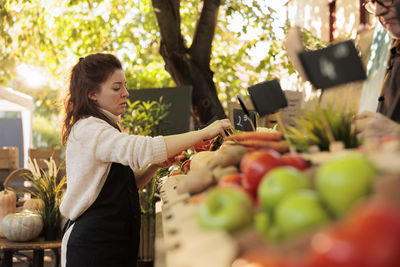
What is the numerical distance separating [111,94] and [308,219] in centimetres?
196

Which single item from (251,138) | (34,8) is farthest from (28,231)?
(34,8)

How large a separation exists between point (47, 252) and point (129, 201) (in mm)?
6353

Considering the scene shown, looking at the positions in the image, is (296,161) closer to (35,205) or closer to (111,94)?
(111,94)

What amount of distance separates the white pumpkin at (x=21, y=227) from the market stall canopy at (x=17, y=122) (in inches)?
229

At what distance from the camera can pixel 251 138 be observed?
1.73m

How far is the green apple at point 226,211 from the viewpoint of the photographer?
948 millimetres

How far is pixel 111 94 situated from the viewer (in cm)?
265

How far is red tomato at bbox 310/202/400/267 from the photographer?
2.14ft

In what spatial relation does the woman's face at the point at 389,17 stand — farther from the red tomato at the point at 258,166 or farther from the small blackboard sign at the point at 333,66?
the red tomato at the point at 258,166

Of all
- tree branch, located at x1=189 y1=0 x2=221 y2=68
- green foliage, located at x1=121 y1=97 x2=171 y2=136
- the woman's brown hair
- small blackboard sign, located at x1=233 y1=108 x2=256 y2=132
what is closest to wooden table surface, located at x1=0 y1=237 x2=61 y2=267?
the woman's brown hair

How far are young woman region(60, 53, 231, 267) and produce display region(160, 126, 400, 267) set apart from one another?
3.87 feet

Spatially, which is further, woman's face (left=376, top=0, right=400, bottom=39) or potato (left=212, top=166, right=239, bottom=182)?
woman's face (left=376, top=0, right=400, bottom=39)

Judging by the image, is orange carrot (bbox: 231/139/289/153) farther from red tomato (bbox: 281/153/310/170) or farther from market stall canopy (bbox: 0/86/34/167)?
market stall canopy (bbox: 0/86/34/167)

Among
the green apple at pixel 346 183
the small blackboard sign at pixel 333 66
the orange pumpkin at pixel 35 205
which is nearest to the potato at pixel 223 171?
the small blackboard sign at pixel 333 66
